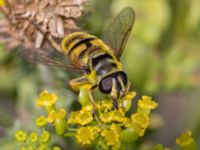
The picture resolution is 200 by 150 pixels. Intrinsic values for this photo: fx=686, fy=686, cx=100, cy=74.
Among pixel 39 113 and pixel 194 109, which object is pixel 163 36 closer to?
pixel 194 109

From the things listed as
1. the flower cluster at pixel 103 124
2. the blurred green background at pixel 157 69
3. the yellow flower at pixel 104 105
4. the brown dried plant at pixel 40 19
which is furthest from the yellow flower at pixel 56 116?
the blurred green background at pixel 157 69

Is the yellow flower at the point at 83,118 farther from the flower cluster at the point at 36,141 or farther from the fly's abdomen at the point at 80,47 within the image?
the fly's abdomen at the point at 80,47

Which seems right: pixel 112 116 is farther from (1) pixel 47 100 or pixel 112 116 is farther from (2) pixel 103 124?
(1) pixel 47 100

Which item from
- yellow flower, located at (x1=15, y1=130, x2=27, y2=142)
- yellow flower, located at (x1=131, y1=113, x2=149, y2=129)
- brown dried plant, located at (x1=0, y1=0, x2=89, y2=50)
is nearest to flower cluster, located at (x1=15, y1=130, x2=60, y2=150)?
yellow flower, located at (x1=15, y1=130, x2=27, y2=142)

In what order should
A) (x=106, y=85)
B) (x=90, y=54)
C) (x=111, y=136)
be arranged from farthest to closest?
(x=90, y=54)
(x=106, y=85)
(x=111, y=136)

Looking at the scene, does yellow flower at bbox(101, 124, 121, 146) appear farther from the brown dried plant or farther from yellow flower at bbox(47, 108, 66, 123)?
the brown dried plant

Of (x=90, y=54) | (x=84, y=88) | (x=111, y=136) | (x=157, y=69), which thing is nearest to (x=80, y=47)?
(x=90, y=54)
